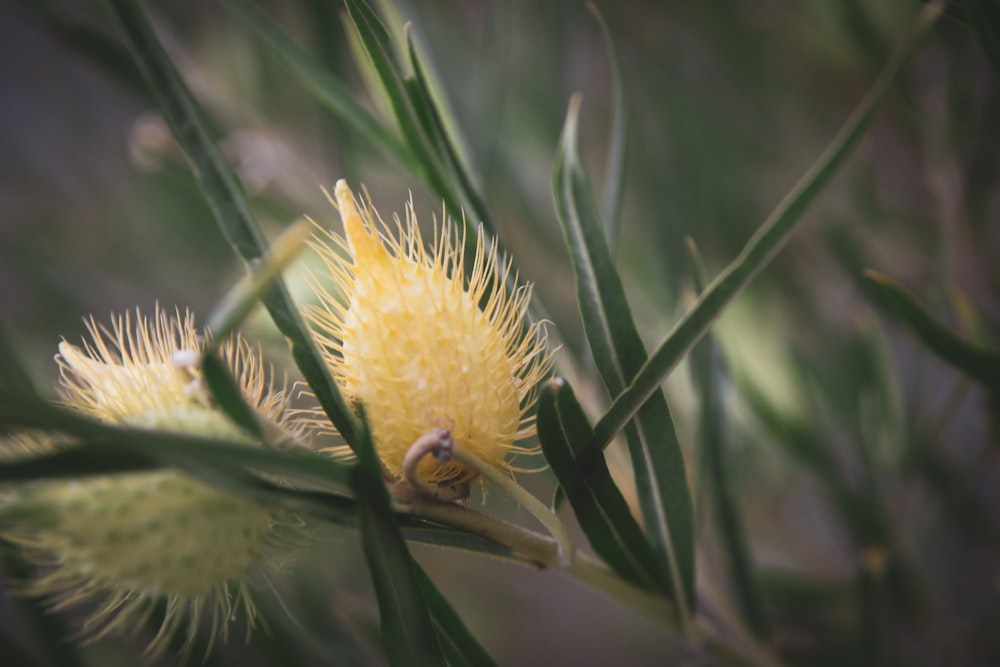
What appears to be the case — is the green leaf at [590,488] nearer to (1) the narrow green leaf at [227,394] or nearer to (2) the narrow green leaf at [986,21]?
(1) the narrow green leaf at [227,394]

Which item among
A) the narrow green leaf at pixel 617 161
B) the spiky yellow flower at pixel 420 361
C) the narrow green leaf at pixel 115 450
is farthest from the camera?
the narrow green leaf at pixel 617 161

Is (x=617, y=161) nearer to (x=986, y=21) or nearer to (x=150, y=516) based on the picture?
(x=986, y=21)

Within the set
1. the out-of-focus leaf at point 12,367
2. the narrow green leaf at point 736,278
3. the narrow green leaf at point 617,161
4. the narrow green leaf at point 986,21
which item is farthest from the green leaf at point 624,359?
the out-of-focus leaf at point 12,367

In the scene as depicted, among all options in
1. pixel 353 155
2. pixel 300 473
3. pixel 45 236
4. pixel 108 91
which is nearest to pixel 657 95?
pixel 353 155

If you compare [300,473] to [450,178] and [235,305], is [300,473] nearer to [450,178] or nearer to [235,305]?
[235,305]

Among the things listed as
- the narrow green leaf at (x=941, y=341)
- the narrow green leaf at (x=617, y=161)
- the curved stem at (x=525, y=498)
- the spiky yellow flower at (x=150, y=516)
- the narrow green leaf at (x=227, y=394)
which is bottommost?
the spiky yellow flower at (x=150, y=516)

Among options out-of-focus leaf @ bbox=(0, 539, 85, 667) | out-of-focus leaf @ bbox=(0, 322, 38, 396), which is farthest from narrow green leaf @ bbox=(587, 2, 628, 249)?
out-of-focus leaf @ bbox=(0, 539, 85, 667)
